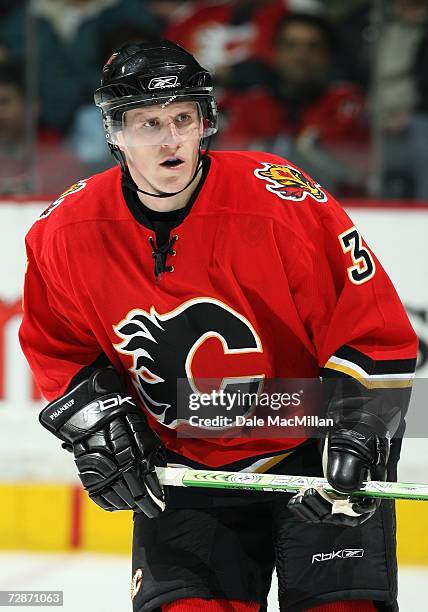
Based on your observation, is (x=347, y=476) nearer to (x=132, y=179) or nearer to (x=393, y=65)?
(x=132, y=179)

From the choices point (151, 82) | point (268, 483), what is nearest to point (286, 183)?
point (151, 82)

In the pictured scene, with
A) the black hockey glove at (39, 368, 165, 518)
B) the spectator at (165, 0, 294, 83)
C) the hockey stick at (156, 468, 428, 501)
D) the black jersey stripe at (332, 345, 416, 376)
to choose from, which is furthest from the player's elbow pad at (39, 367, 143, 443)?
the spectator at (165, 0, 294, 83)

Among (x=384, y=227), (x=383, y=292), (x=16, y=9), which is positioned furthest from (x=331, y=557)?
(x=16, y=9)

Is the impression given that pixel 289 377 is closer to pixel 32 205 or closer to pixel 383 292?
pixel 383 292

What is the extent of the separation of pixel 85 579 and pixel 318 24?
2.08 meters

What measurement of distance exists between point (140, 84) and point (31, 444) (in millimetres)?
1748

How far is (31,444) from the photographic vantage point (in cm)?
331

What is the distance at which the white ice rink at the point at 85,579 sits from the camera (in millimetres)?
2799

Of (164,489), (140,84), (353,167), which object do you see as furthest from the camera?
(353,167)

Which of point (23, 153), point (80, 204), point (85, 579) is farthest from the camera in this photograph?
point (23, 153)

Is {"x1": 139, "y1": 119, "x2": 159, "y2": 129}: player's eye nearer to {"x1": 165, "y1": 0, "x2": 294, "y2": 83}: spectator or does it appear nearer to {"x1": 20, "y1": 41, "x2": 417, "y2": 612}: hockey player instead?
{"x1": 20, "y1": 41, "x2": 417, "y2": 612}: hockey player

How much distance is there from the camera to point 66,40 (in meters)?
3.82

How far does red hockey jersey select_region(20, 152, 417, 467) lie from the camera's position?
1824mm

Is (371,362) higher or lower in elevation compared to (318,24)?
lower
